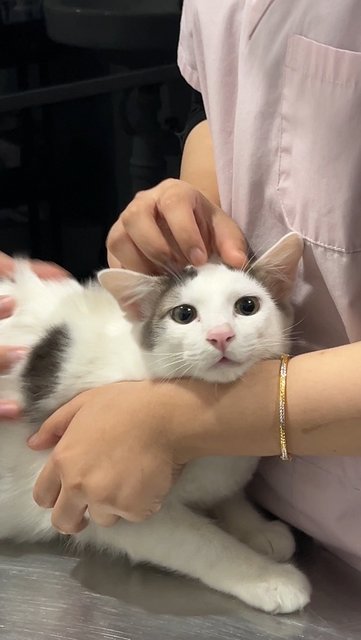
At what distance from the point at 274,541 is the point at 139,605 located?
177 mm

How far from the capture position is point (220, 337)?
789mm

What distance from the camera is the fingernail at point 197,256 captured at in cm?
85

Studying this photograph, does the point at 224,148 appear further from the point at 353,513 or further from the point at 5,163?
the point at 5,163

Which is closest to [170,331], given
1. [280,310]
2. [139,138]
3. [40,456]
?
[280,310]

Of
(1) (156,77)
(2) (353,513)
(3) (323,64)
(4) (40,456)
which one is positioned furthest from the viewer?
(1) (156,77)

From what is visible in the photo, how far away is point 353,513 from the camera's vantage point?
813mm

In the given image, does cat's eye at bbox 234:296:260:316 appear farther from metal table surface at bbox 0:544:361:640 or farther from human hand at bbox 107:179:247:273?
metal table surface at bbox 0:544:361:640

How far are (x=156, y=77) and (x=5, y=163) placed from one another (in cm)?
36

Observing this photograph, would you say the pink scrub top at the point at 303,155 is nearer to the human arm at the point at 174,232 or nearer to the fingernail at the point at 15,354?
the human arm at the point at 174,232

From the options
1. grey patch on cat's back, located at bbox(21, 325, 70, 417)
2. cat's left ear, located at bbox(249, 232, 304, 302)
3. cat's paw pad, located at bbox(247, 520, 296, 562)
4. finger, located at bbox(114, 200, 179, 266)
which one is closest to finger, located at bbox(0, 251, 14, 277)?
grey patch on cat's back, located at bbox(21, 325, 70, 417)

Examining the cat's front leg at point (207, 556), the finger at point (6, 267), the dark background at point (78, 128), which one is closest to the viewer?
the cat's front leg at point (207, 556)

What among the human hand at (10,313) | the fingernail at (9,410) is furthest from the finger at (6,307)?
the fingernail at (9,410)

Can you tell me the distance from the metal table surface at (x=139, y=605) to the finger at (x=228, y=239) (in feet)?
1.11

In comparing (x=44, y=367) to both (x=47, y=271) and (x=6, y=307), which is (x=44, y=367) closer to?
(x=6, y=307)
